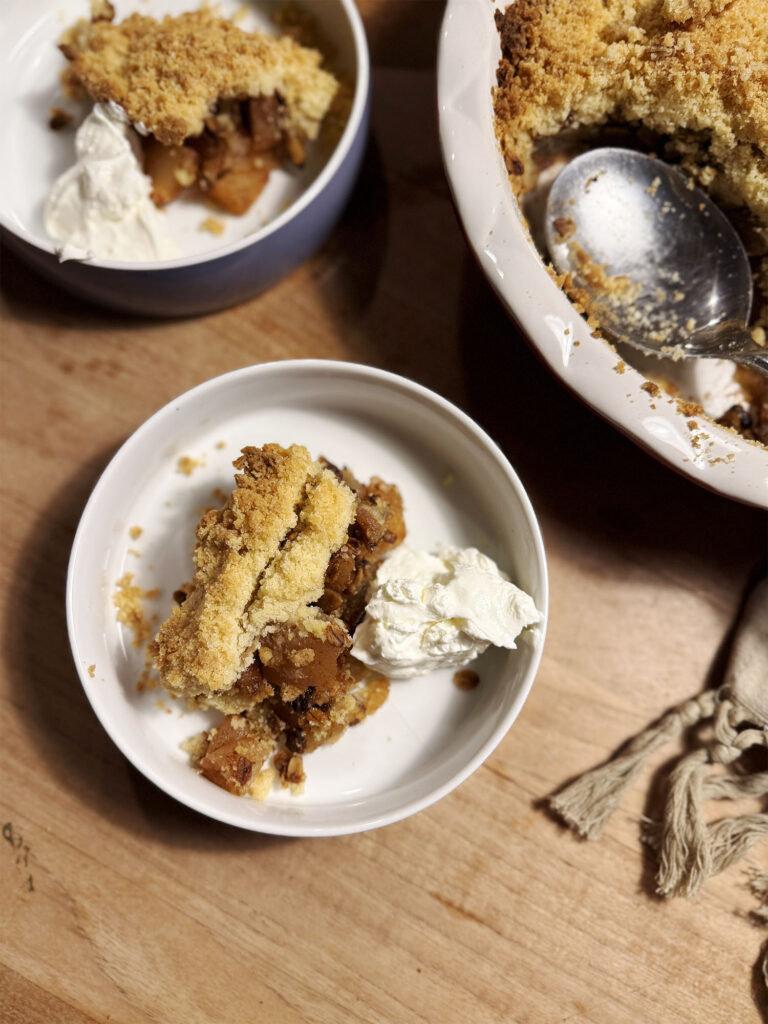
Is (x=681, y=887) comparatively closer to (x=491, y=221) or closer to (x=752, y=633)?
(x=752, y=633)

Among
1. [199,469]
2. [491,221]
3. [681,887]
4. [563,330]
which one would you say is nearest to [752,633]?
[681,887]

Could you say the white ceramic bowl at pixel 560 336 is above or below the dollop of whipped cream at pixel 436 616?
above

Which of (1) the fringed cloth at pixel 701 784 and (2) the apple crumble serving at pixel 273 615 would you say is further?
(1) the fringed cloth at pixel 701 784

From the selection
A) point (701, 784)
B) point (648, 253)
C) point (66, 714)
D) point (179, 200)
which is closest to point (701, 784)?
point (701, 784)

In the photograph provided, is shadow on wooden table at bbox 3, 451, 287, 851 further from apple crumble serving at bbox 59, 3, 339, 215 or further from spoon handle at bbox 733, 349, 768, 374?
spoon handle at bbox 733, 349, 768, 374

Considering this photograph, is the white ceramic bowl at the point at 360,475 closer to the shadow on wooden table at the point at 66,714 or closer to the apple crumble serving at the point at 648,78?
the shadow on wooden table at the point at 66,714

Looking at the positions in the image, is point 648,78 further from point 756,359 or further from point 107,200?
point 107,200

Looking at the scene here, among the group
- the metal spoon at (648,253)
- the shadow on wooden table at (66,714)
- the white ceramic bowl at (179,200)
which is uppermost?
the white ceramic bowl at (179,200)

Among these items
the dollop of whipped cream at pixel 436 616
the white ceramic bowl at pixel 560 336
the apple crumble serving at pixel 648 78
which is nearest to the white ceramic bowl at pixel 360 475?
the dollop of whipped cream at pixel 436 616
